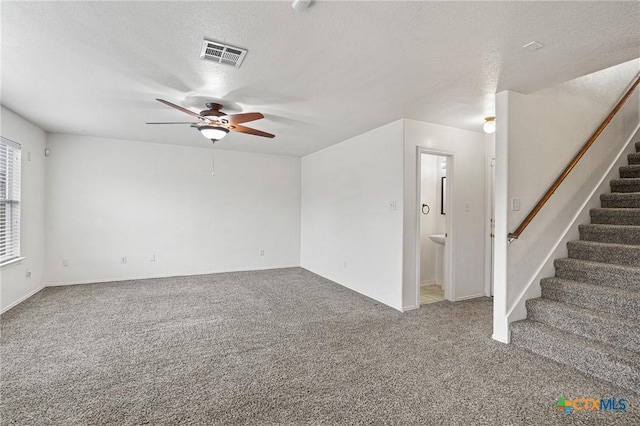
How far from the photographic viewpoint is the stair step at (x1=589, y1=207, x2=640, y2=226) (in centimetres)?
340

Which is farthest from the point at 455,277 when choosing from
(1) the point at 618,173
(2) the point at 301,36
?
(2) the point at 301,36

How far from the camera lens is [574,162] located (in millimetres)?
3344

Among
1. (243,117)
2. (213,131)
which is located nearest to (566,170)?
(243,117)

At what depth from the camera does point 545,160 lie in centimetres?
333

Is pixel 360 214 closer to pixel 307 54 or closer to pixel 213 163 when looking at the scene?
pixel 307 54

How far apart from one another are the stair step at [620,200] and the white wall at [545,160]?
0.21 m

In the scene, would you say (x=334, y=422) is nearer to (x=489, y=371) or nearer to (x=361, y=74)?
(x=489, y=371)

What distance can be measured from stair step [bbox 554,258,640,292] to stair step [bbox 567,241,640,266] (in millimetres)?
95

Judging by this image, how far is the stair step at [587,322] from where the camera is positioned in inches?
97.4

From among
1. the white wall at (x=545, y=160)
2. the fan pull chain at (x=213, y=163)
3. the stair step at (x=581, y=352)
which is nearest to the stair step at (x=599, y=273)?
the white wall at (x=545, y=160)

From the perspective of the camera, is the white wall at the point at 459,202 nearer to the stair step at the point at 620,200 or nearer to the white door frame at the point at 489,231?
the white door frame at the point at 489,231

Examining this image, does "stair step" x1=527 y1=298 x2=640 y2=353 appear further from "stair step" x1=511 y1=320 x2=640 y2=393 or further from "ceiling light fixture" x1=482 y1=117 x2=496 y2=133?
"ceiling light fixture" x1=482 y1=117 x2=496 y2=133

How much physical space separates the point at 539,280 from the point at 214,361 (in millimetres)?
3306

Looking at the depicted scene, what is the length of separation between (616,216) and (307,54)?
3.80m
